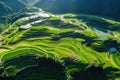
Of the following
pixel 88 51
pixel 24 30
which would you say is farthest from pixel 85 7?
pixel 88 51

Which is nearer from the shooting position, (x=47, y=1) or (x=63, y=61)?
(x=63, y=61)

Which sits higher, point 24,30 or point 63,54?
point 24,30

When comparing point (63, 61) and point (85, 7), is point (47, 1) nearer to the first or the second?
point (85, 7)

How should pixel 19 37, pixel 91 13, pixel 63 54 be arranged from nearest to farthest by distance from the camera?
pixel 63 54 → pixel 19 37 → pixel 91 13

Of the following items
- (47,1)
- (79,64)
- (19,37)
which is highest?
(47,1)

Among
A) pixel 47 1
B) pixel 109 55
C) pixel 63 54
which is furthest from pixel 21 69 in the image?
pixel 47 1

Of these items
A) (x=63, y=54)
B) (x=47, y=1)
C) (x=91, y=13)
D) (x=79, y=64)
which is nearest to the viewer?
(x=79, y=64)
